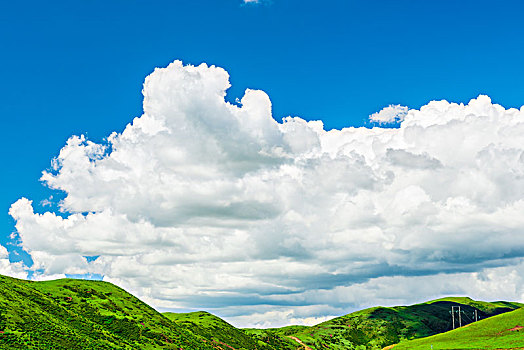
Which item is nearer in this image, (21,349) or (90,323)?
(21,349)

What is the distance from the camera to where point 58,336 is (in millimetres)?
113062

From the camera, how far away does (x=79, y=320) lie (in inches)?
5453

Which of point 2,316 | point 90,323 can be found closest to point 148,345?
point 90,323

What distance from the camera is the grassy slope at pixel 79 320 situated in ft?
356

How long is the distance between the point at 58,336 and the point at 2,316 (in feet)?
40.4

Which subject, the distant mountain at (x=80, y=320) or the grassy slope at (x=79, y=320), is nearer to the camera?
the grassy slope at (x=79, y=320)

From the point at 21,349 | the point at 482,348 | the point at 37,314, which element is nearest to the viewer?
the point at 21,349

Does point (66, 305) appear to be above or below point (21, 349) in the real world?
above

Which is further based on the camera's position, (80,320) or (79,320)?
(80,320)

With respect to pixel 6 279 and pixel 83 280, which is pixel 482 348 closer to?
pixel 83 280

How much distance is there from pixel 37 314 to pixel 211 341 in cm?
8885

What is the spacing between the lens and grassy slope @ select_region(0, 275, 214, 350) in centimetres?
10861

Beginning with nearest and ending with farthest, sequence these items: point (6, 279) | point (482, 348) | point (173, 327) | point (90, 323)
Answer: point (90, 323) → point (6, 279) → point (173, 327) → point (482, 348)

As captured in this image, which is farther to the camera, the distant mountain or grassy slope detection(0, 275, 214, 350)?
the distant mountain
